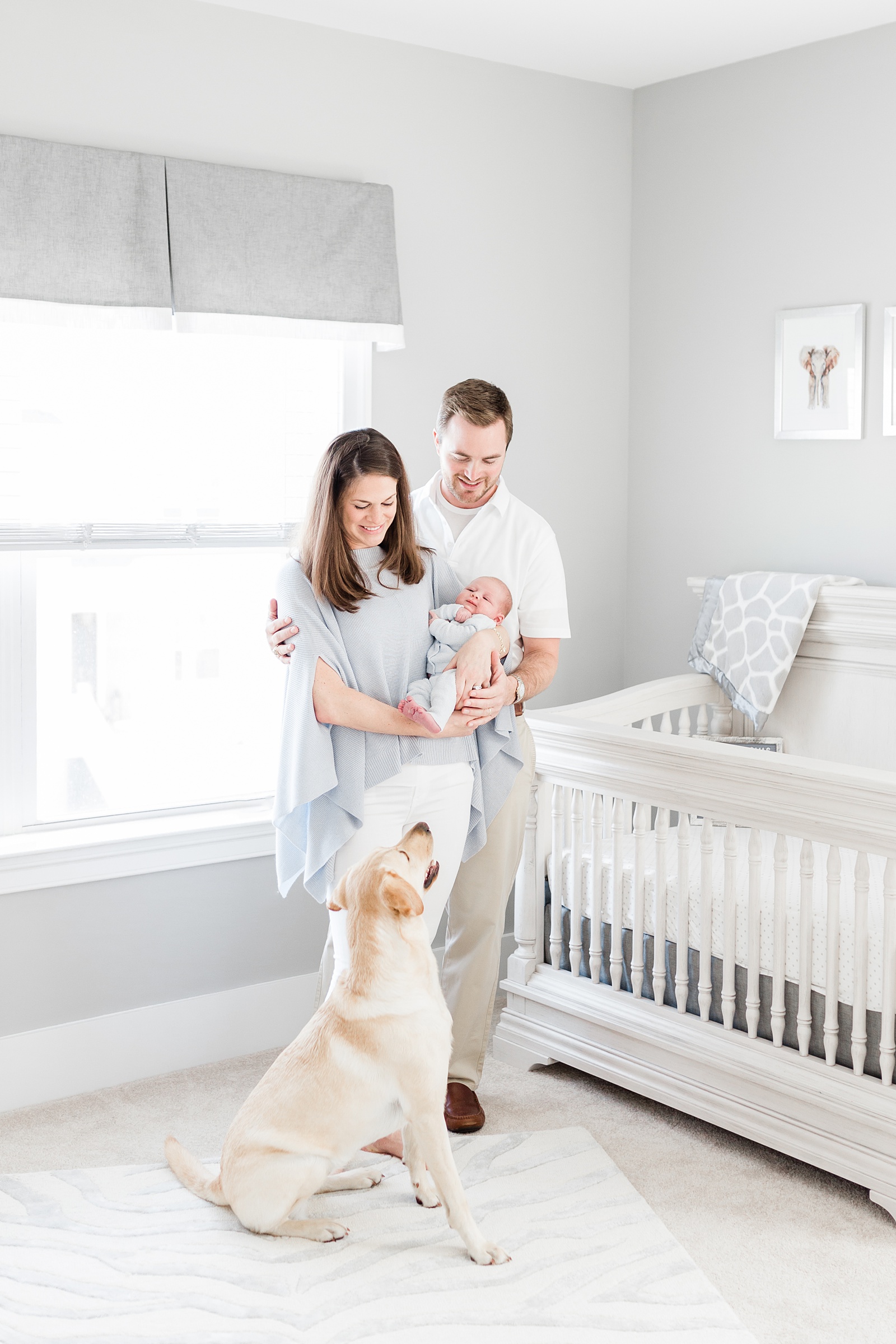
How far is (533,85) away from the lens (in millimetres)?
3242

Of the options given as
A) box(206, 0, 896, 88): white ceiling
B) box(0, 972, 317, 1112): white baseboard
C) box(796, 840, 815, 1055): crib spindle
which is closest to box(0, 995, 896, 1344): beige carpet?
box(0, 972, 317, 1112): white baseboard

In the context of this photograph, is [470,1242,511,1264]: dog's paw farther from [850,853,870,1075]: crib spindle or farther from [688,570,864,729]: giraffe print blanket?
[688,570,864,729]: giraffe print blanket

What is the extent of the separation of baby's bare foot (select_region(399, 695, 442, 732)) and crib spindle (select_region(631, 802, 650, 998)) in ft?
1.92

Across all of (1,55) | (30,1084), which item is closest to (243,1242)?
(30,1084)

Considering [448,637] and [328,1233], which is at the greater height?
[448,637]

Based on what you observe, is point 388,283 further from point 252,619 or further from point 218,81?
point 252,619

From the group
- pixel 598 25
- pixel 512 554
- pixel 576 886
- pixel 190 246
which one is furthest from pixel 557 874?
pixel 598 25

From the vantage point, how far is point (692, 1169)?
233 cm

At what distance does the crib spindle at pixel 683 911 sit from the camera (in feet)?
7.97

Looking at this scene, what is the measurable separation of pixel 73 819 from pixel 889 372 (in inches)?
85.2

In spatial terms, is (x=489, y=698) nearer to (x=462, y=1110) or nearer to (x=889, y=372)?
(x=462, y=1110)

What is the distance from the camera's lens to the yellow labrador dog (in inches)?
75.7

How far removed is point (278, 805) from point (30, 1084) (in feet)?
3.29

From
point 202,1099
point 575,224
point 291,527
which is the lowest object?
point 202,1099
